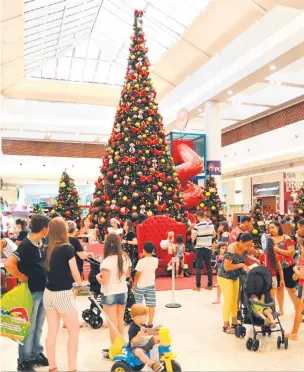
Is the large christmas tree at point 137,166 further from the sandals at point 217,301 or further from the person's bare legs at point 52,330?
the person's bare legs at point 52,330

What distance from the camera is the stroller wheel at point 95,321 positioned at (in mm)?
4977

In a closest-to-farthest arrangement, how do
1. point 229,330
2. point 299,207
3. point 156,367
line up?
1. point 156,367
2. point 229,330
3. point 299,207

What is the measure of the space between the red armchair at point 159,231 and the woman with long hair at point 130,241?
18 centimetres

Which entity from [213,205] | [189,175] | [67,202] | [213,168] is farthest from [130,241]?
[213,168]

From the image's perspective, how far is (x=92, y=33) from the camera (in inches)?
746

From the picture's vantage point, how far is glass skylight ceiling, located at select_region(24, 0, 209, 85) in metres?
13.6

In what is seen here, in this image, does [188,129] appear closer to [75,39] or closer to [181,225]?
[75,39]

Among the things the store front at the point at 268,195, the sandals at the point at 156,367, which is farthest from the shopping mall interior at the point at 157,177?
the store front at the point at 268,195

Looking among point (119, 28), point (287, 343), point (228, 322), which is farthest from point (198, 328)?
point (119, 28)

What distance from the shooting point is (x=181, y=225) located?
9.55m

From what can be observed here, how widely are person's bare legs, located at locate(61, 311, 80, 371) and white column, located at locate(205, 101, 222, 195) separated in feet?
39.9

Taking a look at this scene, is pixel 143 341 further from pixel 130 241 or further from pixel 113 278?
pixel 130 241

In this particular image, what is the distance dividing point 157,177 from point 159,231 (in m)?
1.42

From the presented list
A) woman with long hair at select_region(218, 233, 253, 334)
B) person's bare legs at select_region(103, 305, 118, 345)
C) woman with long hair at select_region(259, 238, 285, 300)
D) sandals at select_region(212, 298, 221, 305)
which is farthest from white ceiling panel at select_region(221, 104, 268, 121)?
person's bare legs at select_region(103, 305, 118, 345)
